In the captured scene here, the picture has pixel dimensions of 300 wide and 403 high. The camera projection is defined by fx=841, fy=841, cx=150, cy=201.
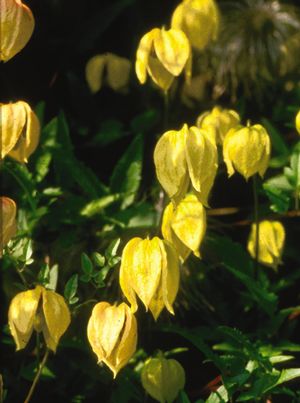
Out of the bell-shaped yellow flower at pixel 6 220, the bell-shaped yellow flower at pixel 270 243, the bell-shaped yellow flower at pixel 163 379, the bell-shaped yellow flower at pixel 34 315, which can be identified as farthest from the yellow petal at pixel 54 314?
the bell-shaped yellow flower at pixel 270 243

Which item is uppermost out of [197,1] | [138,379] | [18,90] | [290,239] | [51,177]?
[197,1]

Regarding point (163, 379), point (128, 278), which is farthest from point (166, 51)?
point (163, 379)

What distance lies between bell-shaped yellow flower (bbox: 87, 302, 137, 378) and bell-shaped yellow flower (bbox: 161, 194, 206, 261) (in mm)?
145

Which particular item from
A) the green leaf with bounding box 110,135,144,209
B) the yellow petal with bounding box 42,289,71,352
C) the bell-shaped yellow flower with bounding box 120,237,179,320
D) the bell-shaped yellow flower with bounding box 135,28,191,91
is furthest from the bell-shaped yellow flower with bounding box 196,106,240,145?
the yellow petal with bounding box 42,289,71,352

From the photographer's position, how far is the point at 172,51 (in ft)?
4.58

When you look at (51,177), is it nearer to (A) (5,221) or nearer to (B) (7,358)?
(B) (7,358)

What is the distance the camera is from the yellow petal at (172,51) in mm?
Result: 1388

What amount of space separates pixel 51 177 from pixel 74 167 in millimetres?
305

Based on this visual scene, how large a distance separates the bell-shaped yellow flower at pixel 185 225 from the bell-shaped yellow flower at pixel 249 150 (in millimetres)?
→ 95

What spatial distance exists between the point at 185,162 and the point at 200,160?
0.08ft

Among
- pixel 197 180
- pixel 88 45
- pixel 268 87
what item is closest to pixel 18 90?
pixel 88 45

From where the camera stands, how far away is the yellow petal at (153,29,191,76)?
139 centimetres

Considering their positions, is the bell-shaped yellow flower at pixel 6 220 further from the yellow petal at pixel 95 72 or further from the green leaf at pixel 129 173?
the yellow petal at pixel 95 72

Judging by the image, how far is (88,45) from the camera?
7.23ft
